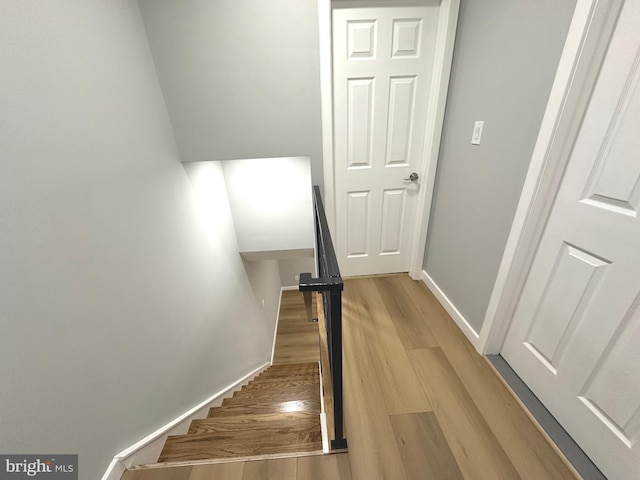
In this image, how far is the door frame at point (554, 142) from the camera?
2.90 feet

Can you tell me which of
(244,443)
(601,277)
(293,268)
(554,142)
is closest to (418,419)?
(244,443)

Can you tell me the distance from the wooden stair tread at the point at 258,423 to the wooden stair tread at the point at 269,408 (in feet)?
0.71

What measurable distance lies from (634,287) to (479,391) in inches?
33.2

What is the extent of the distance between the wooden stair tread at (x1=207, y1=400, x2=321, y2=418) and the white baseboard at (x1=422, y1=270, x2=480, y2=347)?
1.08 meters

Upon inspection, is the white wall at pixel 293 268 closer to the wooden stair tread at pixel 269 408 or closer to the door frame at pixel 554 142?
the wooden stair tread at pixel 269 408

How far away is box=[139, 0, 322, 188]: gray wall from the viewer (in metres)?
1.36

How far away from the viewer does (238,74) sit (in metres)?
1.48

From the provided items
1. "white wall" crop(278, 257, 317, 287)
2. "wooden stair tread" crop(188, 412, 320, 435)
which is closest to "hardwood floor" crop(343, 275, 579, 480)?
"wooden stair tread" crop(188, 412, 320, 435)

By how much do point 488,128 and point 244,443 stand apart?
2.03 meters

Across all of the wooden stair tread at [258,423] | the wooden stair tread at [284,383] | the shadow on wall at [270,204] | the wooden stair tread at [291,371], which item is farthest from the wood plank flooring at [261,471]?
the shadow on wall at [270,204]

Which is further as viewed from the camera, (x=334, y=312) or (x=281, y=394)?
(x=281, y=394)

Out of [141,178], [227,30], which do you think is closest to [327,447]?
[141,178]

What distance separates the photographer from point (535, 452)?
111 centimetres

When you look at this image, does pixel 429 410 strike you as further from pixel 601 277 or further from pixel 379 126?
pixel 379 126
